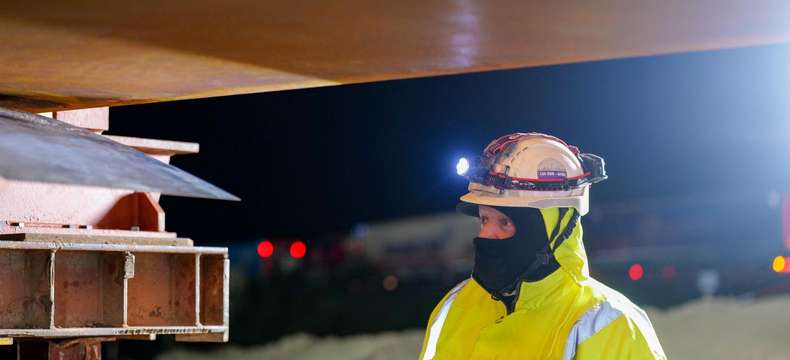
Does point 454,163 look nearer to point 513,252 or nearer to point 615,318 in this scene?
point 513,252

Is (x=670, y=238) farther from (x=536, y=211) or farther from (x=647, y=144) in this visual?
(x=536, y=211)

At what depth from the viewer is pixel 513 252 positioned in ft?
14.5

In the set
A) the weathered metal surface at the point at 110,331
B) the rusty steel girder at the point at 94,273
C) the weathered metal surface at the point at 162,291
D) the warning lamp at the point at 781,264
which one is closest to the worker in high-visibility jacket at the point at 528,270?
the rusty steel girder at the point at 94,273

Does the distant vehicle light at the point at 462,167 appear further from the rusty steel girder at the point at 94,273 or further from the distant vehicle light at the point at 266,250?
the distant vehicle light at the point at 266,250

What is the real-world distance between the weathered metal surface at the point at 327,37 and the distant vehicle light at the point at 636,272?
13.1 meters

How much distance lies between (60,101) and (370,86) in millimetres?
13560

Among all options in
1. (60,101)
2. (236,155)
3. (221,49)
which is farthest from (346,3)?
(236,155)

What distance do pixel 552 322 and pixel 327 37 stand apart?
1681 mm

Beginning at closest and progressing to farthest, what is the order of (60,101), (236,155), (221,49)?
1. (221,49)
2. (60,101)
3. (236,155)

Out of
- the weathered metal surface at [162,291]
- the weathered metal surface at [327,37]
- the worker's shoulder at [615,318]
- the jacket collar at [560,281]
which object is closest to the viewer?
the worker's shoulder at [615,318]

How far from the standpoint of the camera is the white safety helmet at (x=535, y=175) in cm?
439

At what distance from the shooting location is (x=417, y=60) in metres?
5.45

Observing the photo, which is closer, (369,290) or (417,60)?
(417,60)

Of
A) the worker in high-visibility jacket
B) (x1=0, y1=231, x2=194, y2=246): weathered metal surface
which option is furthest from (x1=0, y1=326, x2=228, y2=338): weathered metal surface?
the worker in high-visibility jacket
